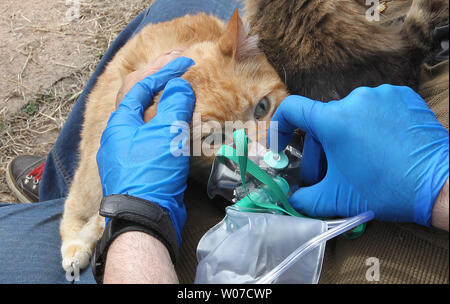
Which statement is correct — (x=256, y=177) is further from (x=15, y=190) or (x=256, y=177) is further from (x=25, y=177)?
(x=15, y=190)

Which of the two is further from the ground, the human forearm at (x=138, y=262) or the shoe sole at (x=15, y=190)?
the human forearm at (x=138, y=262)

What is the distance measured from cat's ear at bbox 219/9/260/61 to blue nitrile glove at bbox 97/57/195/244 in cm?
29

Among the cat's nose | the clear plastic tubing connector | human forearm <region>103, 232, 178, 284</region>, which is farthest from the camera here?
the cat's nose

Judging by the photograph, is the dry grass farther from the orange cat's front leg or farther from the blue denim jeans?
the orange cat's front leg

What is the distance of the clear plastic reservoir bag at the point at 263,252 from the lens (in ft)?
3.32

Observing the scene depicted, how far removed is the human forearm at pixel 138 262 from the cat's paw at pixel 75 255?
60 cm

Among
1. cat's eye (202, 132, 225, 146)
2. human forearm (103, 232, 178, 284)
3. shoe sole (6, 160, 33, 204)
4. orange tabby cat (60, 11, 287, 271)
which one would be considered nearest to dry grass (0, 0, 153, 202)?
shoe sole (6, 160, 33, 204)

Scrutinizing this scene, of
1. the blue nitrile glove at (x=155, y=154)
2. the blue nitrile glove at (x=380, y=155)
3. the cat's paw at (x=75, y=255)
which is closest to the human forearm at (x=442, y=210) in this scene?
the blue nitrile glove at (x=380, y=155)

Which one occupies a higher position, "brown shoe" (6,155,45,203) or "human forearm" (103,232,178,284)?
"human forearm" (103,232,178,284)

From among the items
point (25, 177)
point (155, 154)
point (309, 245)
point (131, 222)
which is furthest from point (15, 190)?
point (309, 245)

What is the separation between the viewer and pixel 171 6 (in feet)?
8.98

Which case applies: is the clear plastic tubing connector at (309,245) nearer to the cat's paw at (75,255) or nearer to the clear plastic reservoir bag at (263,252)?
the clear plastic reservoir bag at (263,252)

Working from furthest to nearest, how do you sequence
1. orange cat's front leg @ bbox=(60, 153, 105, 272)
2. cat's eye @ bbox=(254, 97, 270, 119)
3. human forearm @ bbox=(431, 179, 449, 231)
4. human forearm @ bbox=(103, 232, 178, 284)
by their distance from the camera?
orange cat's front leg @ bbox=(60, 153, 105, 272), cat's eye @ bbox=(254, 97, 270, 119), human forearm @ bbox=(103, 232, 178, 284), human forearm @ bbox=(431, 179, 449, 231)

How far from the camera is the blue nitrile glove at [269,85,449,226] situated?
907 mm
